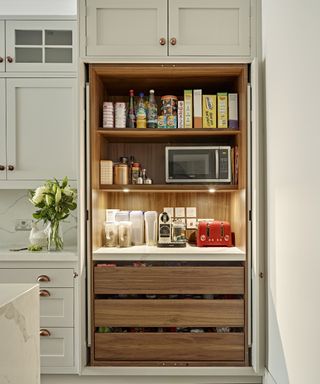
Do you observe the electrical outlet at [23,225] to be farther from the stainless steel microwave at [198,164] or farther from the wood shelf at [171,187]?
the stainless steel microwave at [198,164]

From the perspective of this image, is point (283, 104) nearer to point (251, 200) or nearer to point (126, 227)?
point (251, 200)

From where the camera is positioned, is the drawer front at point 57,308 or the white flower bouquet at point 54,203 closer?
the drawer front at point 57,308

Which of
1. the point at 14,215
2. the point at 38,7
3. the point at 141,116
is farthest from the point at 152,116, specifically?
A: the point at 14,215

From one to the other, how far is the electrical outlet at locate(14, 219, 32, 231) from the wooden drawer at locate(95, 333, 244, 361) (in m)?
1.08

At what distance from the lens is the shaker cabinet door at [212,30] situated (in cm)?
242

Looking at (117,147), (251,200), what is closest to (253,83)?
(251,200)

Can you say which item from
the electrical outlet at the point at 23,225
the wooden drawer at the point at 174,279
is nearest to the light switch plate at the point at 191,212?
the wooden drawer at the point at 174,279

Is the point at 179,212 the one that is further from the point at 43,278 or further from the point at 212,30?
the point at 212,30

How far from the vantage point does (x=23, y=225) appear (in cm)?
312

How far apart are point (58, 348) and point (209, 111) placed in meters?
1.72

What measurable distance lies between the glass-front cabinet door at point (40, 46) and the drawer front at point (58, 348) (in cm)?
170

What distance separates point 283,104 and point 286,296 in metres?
0.93

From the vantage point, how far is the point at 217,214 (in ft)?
A: 9.88

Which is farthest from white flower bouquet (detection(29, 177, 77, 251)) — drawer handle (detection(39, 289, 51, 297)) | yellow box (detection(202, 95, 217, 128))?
yellow box (detection(202, 95, 217, 128))
